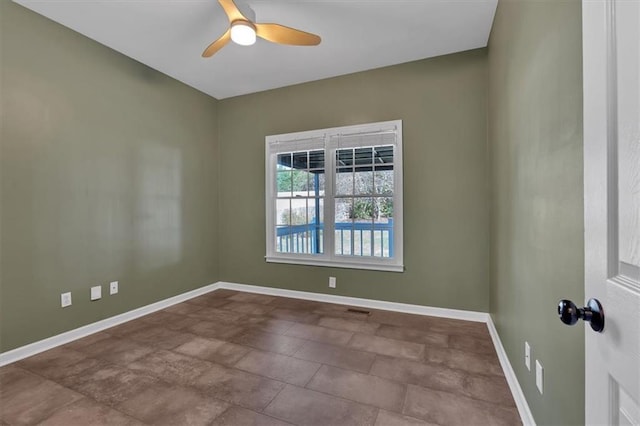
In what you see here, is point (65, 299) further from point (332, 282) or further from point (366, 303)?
point (366, 303)

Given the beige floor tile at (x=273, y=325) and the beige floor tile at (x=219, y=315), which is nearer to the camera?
the beige floor tile at (x=273, y=325)

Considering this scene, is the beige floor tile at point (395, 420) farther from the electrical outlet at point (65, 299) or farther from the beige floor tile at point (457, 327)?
the electrical outlet at point (65, 299)

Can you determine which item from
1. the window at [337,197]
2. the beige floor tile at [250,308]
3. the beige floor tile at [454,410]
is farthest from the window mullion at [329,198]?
the beige floor tile at [454,410]

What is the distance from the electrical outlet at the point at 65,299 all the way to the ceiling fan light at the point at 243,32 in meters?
2.76

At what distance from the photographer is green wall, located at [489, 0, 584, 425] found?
1059 mm

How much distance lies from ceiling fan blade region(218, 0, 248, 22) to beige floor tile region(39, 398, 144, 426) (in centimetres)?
276

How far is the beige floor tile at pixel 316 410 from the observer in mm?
1668

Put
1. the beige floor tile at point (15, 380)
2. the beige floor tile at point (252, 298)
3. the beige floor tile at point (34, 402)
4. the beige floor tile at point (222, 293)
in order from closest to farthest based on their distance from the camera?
the beige floor tile at point (34, 402), the beige floor tile at point (15, 380), the beige floor tile at point (252, 298), the beige floor tile at point (222, 293)

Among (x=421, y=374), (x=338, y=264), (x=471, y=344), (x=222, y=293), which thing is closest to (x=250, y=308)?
(x=222, y=293)

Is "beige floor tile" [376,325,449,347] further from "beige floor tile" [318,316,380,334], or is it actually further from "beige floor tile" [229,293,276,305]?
"beige floor tile" [229,293,276,305]

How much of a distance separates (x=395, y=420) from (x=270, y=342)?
1327mm

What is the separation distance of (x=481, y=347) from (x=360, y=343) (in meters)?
1.04

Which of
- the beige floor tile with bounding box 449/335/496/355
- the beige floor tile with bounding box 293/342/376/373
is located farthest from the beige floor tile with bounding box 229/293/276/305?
the beige floor tile with bounding box 449/335/496/355

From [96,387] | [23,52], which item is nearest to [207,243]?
[96,387]
